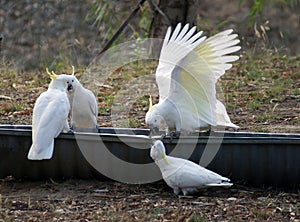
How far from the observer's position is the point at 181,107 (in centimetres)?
496

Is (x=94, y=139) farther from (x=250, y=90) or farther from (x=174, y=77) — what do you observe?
(x=250, y=90)

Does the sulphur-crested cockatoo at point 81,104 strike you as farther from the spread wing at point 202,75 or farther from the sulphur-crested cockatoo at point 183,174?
the sulphur-crested cockatoo at point 183,174

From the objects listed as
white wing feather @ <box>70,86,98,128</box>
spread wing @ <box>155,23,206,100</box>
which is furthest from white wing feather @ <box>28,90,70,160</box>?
spread wing @ <box>155,23,206,100</box>

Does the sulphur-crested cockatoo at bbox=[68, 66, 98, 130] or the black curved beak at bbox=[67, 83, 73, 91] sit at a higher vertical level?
the black curved beak at bbox=[67, 83, 73, 91]

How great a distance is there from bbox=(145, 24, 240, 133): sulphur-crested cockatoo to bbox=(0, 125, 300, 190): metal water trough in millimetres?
325

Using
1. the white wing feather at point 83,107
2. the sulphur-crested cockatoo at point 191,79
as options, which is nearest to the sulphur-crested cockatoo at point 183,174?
the sulphur-crested cockatoo at point 191,79

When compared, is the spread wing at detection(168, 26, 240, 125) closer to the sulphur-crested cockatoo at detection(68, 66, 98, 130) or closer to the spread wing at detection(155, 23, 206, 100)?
the spread wing at detection(155, 23, 206, 100)

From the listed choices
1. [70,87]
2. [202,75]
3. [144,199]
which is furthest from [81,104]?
[144,199]

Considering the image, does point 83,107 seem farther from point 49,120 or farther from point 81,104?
point 49,120

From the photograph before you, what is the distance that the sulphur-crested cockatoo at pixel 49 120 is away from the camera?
4.52 metres

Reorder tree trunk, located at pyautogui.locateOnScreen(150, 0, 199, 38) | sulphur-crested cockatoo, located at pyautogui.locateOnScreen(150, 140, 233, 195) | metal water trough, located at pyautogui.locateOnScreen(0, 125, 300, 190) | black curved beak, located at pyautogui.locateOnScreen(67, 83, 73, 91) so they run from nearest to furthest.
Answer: sulphur-crested cockatoo, located at pyautogui.locateOnScreen(150, 140, 233, 195) < metal water trough, located at pyautogui.locateOnScreen(0, 125, 300, 190) < black curved beak, located at pyautogui.locateOnScreen(67, 83, 73, 91) < tree trunk, located at pyautogui.locateOnScreen(150, 0, 199, 38)

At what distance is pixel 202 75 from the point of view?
16.2 feet

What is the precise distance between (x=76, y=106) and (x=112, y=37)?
11.5 feet

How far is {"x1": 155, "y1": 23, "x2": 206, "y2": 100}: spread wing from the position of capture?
484 centimetres
